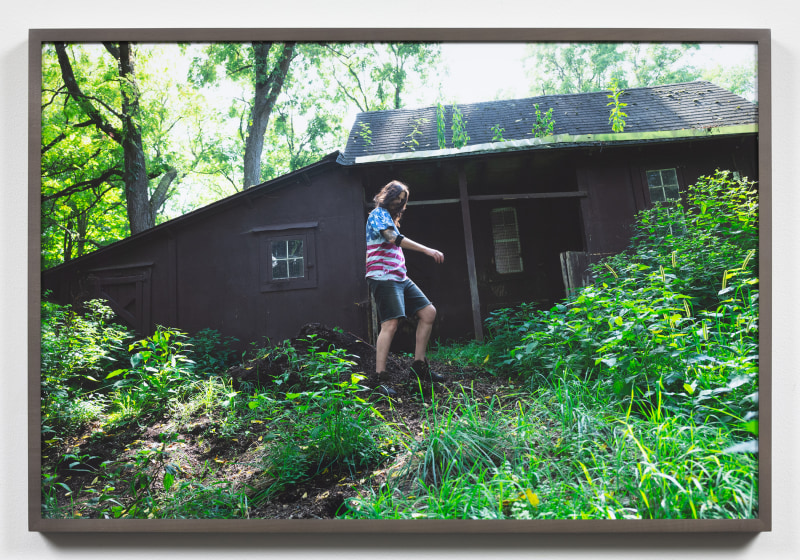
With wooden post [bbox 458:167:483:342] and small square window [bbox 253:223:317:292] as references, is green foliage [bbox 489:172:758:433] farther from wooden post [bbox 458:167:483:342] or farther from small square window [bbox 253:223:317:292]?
small square window [bbox 253:223:317:292]

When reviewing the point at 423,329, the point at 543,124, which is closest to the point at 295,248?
the point at 423,329

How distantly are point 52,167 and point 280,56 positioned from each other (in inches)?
45.9

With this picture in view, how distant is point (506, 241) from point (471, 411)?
1.00 meters

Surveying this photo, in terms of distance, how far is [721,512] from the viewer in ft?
5.53

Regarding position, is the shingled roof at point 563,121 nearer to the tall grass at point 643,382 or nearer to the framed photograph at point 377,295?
the framed photograph at point 377,295

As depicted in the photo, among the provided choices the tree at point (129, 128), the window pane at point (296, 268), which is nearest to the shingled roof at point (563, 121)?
the window pane at point (296, 268)

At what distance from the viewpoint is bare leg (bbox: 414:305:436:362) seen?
2.15 m

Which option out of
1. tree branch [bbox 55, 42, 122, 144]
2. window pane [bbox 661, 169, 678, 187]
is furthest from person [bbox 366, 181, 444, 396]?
tree branch [bbox 55, 42, 122, 144]

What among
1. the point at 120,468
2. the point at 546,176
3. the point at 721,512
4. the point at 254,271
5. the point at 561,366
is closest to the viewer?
the point at 721,512

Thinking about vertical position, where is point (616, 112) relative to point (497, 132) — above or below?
above

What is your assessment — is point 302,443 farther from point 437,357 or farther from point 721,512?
point 721,512

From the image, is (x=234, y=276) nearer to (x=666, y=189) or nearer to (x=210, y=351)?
(x=210, y=351)

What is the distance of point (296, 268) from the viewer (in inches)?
89.5
